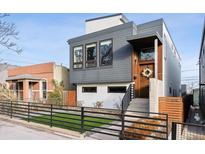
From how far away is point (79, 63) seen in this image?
14.7 meters

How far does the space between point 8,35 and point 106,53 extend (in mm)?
6436

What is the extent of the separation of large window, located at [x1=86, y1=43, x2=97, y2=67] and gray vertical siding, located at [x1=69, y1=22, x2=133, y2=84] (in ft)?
0.99

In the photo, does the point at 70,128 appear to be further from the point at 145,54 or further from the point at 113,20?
the point at 113,20

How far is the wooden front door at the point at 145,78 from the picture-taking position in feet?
38.0

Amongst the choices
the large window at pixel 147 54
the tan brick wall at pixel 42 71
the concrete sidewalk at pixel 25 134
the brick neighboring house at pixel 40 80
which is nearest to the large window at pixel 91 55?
the large window at pixel 147 54

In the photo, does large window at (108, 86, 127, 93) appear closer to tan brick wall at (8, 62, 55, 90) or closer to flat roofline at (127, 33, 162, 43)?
flat roofline at (127, 33, 162, 43)

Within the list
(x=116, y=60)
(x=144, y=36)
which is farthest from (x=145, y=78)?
(x=144, y=36)

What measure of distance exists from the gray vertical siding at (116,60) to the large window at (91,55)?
301mm

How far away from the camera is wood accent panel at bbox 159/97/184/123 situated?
320 inches

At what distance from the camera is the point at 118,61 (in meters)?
12.4

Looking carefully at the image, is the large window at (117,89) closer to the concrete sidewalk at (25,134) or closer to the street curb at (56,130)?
the street curb at (56,130)

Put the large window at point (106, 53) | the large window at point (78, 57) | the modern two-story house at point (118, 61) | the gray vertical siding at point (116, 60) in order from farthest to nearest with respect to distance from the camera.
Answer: the large window at point (78, 57)
the large window at point (106, 53)
the gray vertical siding at point (116, 60)
the modern two-story house at point (118, 61)

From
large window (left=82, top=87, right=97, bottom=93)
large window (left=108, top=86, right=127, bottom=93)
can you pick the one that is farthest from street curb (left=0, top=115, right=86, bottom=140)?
large window (left=82, top=87, right=97, bottom=93)
